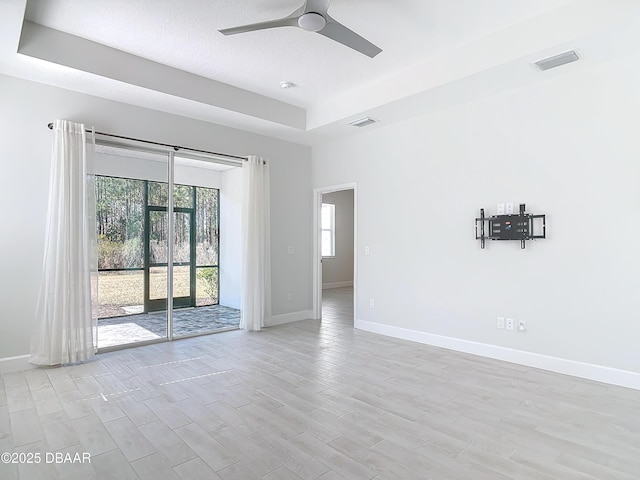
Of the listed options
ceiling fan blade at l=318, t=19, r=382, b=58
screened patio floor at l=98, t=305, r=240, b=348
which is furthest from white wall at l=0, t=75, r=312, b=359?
ceiling fan blade at l=318, t=19, r=382, b=58

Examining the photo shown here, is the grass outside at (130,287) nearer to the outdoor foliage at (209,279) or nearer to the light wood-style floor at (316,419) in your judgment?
the outdoor foliage at (209,279)

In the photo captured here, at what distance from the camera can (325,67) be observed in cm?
418

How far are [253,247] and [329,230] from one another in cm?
533

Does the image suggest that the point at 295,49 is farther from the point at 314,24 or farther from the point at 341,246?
the point at 341,246

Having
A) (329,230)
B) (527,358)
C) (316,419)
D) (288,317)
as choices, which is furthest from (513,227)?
(329,230)

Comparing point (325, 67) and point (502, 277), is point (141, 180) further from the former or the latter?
point (502, 277)

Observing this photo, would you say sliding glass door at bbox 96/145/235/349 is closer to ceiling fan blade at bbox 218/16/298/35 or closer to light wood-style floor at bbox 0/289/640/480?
light wood-style floor at bbox 0/289/640/480

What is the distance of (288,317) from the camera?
6.04m

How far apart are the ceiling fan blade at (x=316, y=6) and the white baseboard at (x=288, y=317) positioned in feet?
14.1

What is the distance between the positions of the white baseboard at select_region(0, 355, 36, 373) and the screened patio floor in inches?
27.1

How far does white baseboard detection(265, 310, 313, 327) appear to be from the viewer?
19.0 feet

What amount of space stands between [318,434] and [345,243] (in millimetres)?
8606

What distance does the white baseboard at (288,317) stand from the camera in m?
5.80

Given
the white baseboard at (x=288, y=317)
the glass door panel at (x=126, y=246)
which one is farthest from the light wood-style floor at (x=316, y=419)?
the white baseboard at (x=288, y=317)
